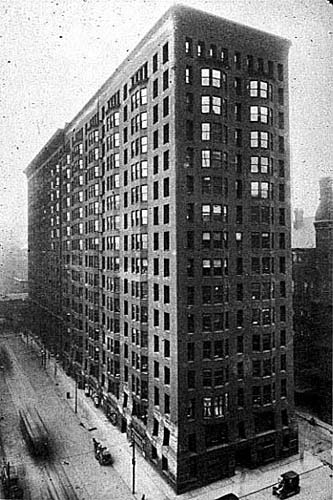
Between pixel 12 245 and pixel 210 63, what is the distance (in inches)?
208

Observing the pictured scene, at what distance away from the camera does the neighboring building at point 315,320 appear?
1146 cm

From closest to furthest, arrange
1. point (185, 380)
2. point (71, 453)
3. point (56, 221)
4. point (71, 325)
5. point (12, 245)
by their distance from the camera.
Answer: point (12, 245) → point (71, 453) → point (56, 221) → point (71, 325) → point (185, 380)

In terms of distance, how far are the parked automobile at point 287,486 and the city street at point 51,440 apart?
2755 millimetres

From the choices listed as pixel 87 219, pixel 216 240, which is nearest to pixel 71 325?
pixel 87 219

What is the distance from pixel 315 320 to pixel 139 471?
6559mm

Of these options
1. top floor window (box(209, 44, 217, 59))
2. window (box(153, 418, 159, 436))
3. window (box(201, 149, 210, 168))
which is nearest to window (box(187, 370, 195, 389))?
window (box(153, 418, 159, 436))

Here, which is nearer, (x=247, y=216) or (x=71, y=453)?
(x=71, y=453)

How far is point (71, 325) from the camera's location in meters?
7.91

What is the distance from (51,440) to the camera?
21.2 feet

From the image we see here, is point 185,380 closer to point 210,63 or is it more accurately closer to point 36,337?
point 36,337

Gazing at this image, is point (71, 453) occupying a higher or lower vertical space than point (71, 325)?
lower

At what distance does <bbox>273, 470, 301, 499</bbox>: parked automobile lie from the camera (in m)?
7.40

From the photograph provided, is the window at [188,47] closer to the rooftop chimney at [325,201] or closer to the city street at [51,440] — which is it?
the rooftop chimney at [325,201]

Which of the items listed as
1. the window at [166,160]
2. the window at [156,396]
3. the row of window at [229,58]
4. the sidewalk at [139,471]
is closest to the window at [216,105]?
the row of window at [229,58]
